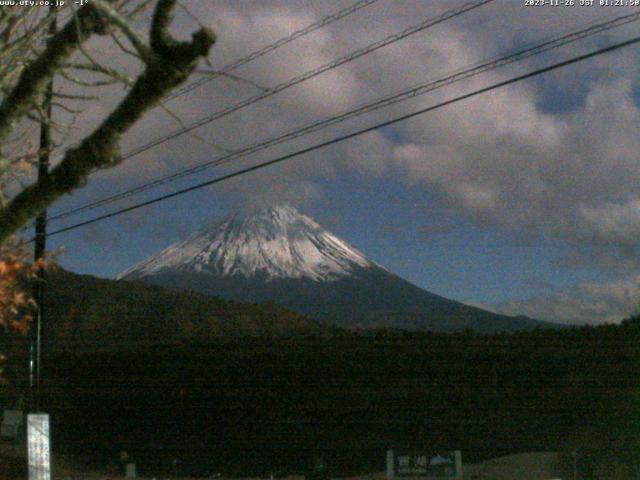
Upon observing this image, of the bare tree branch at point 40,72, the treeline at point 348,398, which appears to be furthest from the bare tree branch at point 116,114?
the treeline at point 348,398

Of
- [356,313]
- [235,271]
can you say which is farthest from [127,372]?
[235,271]

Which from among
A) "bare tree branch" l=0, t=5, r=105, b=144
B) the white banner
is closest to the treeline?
the white banner

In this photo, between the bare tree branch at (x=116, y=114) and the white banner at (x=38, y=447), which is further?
Result: the white banner at (x=38, y=447)

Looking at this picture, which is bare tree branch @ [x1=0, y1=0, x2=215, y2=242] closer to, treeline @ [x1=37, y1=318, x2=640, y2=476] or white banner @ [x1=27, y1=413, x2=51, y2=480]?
white banner @ [x1=27, y1=413, x2=51, y2=480]

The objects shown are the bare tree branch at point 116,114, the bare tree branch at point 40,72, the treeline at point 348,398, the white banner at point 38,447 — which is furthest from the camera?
the treeline at point 348,398

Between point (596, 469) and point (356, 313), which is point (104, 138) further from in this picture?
point (356, 313)

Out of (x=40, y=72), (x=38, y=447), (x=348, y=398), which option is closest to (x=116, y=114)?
(x=40, y=72)

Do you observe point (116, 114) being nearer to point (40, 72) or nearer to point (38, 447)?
point (40, 72)

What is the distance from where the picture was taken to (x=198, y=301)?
89.7 feet

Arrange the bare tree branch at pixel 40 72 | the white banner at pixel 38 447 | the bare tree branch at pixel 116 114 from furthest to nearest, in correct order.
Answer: the white banner at pixel 38 447 → the bare tree branch at pixel 40 72 → the bare tree branch at pixel 116 114

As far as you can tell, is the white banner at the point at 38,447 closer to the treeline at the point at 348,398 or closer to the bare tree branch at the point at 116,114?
the bare tree branch at the point at 116,114

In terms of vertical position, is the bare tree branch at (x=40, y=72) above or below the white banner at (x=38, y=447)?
above

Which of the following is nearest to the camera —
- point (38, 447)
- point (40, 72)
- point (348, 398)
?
point (40, 72)

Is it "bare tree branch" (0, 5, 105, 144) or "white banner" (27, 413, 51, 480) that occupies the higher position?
"bare tree branch" (0, 5, 105, 144)
